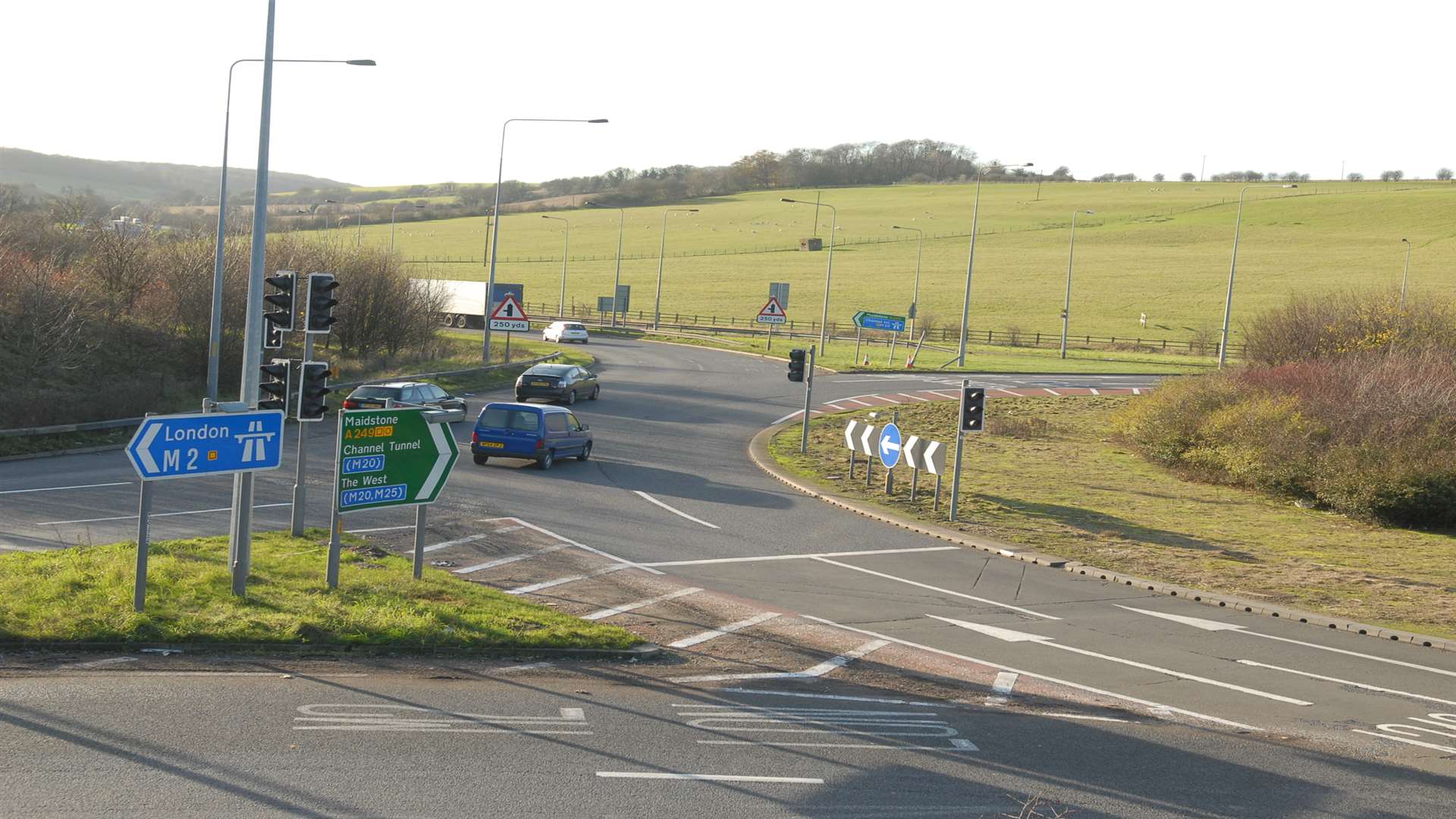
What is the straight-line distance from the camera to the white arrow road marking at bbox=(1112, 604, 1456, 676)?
551 inches

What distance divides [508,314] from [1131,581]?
2503 cm

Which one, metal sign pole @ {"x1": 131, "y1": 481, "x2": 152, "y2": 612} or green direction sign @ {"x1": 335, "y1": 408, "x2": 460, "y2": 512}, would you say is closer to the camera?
metal sign pole @ {"x1": 131, "y1": 481, "x2": 152, "y2": 612}

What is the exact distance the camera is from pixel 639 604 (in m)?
15.1

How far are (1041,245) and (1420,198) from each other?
4316 cm

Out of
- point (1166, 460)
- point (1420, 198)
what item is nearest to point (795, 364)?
point (1166, 460)

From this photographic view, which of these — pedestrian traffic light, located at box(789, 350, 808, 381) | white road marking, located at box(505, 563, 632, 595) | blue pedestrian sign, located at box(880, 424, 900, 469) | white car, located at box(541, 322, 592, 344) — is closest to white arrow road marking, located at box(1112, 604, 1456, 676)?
white road marking, located at box(505, 563, 632, 595)

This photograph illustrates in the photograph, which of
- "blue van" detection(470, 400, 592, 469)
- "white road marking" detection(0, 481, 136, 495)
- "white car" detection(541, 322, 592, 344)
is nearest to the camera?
"white road marking" detection(0, 481, 136, 495)

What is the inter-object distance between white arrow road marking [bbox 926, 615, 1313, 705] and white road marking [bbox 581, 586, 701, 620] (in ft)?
10.6

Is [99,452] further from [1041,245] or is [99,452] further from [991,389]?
[1041,245]

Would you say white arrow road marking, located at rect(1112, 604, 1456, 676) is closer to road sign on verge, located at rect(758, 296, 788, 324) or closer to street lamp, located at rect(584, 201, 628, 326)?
road sign on verge, located at rect(758, 296, 788, 324)

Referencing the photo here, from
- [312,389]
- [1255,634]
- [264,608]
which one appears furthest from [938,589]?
[264,608]

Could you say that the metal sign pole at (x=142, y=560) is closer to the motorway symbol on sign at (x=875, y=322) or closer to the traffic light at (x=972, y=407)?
the traffic light at (x=972, y=407)

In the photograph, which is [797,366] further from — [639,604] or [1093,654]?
[1093,654]

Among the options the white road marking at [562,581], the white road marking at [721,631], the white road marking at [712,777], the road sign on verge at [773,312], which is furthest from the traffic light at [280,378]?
the road sign on verge at [773,312]
